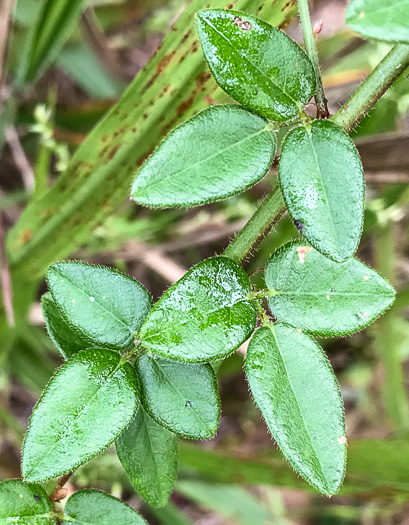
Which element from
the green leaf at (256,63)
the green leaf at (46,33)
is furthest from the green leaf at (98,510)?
the green leaf at (46,33)

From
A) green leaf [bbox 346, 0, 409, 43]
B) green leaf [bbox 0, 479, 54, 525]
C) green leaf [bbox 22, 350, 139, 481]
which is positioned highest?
green leaf [bbox 346, 0, 409, 43]

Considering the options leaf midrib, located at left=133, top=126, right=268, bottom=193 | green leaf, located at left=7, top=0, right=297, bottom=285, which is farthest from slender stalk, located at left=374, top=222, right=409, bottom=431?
leaf midrib, located at left=133, top=126, right=268, bottom=193

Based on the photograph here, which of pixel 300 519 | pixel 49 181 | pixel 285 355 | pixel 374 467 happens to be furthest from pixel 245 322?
pixel 300 519

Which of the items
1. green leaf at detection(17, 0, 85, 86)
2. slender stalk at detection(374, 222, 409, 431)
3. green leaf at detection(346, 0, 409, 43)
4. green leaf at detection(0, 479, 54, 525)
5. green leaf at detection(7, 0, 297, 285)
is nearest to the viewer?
green leaf at detection(346, 0, 409, 43)

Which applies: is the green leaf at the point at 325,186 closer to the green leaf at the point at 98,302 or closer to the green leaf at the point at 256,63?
the green leaf at the point at 256,63

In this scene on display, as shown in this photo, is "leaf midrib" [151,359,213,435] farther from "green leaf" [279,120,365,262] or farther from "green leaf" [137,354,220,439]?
"green leaf" [279,120,365,262]

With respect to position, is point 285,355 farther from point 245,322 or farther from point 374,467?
point 374,467
